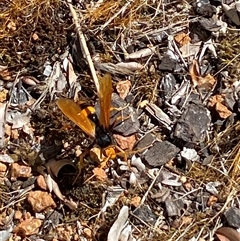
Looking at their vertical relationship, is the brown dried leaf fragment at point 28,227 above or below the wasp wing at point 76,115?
below

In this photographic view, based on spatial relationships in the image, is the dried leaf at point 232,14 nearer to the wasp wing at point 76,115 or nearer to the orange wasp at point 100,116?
the orange wasp at point 100,116

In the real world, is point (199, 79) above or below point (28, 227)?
above

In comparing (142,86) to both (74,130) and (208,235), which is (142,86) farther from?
(208,235)

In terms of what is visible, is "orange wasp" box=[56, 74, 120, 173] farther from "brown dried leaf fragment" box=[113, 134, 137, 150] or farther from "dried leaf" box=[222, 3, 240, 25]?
"dried leaf" box=[222, 3, 240, 25]

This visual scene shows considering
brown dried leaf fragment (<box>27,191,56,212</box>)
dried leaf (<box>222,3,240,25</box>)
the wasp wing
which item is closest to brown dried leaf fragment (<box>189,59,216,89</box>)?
dried leaf (<box>222,3,240,25</box>)

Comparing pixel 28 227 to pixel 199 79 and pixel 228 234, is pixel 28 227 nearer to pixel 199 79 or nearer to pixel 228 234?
pixel 228 234

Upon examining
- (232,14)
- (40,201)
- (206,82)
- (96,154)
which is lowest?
(40,201)

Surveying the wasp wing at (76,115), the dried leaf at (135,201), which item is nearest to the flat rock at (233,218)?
the dried leaf at (135,201)

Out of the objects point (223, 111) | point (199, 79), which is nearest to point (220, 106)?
point (223, 111)
